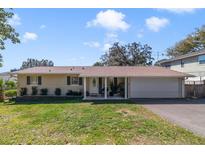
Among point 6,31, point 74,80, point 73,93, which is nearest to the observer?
point 6,31

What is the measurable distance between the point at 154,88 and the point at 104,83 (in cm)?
494

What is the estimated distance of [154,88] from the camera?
97.7ft

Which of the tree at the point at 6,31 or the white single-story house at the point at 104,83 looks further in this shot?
the white single-story house at the point at 104,83

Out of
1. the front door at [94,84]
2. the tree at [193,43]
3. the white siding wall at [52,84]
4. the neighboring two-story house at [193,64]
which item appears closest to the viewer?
the front door at [94,84]

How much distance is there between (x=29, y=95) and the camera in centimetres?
3234

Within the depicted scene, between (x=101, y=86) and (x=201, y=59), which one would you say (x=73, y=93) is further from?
(x=201, y=59)

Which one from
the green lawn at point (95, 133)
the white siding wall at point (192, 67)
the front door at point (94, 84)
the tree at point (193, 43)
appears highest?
the tree at point (193, 43)

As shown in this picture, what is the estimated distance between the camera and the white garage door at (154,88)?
29688 mm

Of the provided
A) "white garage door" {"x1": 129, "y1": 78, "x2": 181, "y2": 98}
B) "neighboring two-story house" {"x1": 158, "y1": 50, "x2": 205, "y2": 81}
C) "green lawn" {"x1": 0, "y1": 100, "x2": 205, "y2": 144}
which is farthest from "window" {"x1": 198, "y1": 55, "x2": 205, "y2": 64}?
"green lawn" {"x1": 0, "y1": 100, "x2": 205, "y2": 144}

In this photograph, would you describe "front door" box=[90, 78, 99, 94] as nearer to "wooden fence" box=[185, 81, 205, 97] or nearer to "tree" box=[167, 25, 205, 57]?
"wooden fence" box=[185, 81, 205, 97]

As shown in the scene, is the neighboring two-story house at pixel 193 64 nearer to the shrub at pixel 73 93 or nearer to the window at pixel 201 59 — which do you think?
the window at pixel 201 59

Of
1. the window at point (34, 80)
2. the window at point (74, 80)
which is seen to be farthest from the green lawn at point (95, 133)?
the window at point (34, 80)

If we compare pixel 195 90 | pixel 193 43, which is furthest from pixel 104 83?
pixel 193 43

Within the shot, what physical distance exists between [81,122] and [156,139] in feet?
13.9
